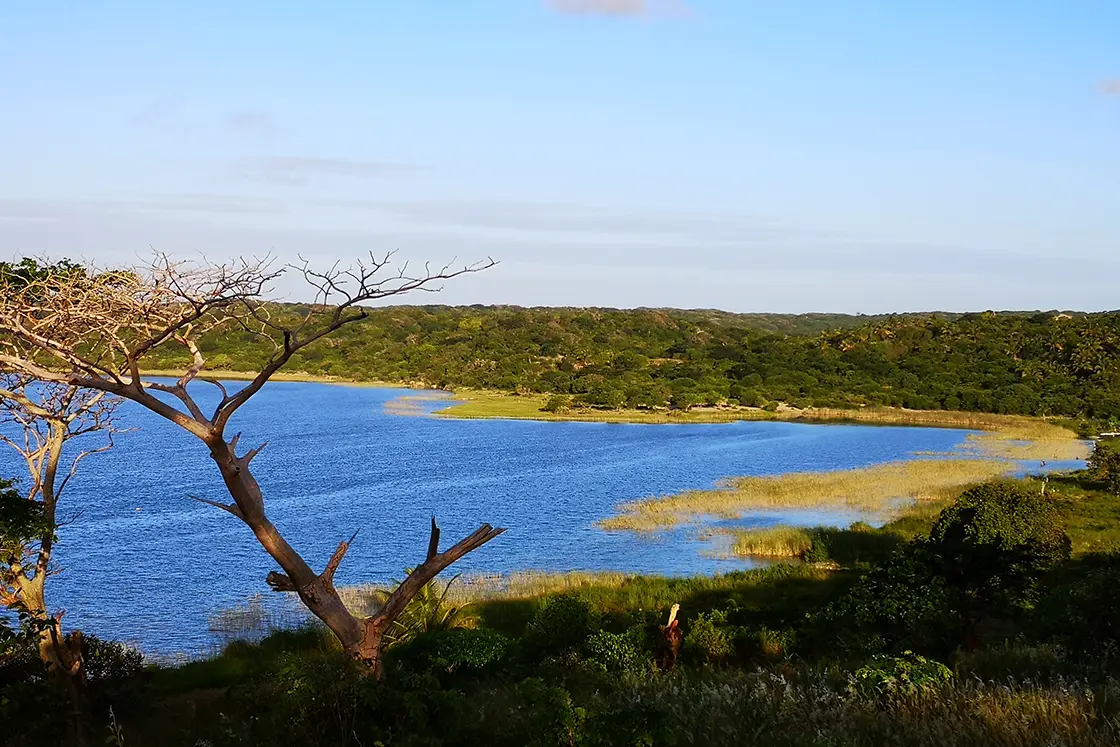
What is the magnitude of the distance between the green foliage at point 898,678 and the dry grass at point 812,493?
29555 millimetres

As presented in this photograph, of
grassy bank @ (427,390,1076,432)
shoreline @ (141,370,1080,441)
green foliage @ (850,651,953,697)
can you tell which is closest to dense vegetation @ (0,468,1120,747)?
green foliage @ (850,651,953,697)

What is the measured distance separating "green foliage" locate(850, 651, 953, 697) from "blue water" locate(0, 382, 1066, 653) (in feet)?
57.8

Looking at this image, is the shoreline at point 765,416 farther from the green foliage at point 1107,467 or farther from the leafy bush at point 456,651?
the leafy bush at point 456,651

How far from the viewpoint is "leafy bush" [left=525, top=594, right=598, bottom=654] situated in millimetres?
19078

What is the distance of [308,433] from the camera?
245ft

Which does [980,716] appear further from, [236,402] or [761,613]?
[761,613]

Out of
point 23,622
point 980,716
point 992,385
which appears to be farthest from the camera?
point 992,385

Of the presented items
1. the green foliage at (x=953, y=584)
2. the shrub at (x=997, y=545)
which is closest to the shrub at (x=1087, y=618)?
the green foliage at (x=953, y=584)

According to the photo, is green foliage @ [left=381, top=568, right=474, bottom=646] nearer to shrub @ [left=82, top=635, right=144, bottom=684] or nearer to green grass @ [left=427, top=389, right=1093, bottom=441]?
shrub @ [left=82, top=635, right=144, bottom=684]

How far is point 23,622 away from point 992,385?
106 metres

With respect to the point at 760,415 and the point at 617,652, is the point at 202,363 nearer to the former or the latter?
the point at 617,652

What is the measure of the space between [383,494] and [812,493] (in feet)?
65.8

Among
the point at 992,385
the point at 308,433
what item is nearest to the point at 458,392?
the point at 308,433

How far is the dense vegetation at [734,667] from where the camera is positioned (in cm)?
771
